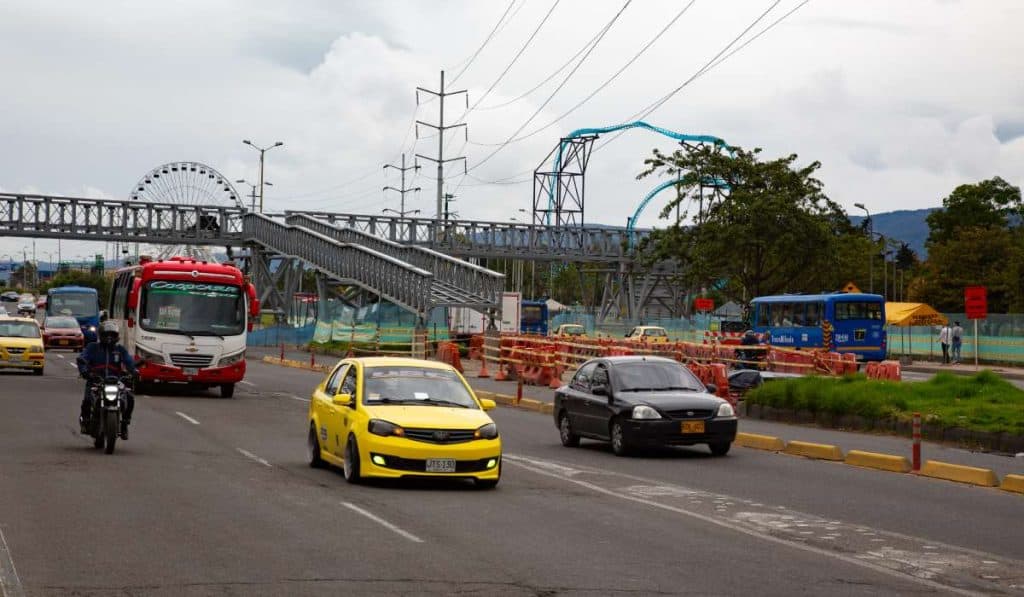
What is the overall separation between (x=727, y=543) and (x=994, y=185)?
399 feet

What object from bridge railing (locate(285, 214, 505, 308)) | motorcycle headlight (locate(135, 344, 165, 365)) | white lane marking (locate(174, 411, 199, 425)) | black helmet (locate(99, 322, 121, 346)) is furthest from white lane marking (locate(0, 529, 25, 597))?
bridge railing (locate(285, 214, 505, 308))

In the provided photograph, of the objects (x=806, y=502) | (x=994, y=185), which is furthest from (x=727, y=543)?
(x=994, y=185)

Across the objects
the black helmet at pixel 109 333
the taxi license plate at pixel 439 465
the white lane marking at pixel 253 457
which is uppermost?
the black helmet at pixel 109 333

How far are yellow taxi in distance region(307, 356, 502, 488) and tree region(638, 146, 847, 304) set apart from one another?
156 ft

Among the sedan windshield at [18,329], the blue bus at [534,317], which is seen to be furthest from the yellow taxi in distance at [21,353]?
the blue bus at [534,317]

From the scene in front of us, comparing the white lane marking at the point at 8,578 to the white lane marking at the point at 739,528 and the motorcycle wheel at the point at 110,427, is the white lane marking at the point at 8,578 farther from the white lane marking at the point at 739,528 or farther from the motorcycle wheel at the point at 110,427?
the motorcycle wheel at the point at 110,427

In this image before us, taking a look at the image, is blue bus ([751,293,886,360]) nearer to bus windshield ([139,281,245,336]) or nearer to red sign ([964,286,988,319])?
red sign ([964,286,988,319])

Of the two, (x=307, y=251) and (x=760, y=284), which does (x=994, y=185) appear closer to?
(x=760, y=284)

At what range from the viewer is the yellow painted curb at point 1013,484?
1694 centimetres

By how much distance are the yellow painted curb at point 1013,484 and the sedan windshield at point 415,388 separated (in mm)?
6479

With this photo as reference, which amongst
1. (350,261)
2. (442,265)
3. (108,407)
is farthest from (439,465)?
(442,265)

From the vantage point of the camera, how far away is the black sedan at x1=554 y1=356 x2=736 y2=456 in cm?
2042

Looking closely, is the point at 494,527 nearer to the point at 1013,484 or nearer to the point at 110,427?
the point at 1013,484

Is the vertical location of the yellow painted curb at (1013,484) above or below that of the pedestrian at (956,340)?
below
